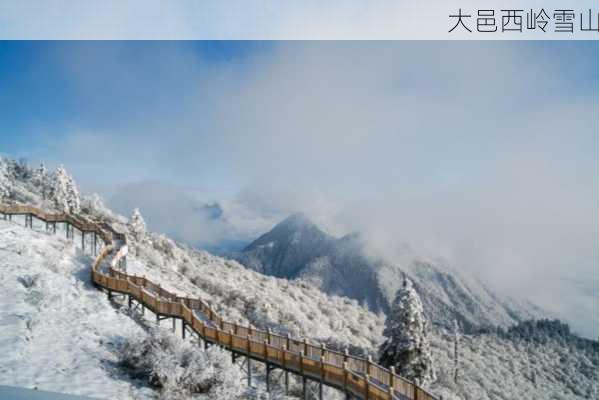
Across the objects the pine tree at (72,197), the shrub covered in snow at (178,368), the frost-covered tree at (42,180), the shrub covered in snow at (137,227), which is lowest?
the shrub covered in snow at (178,368)

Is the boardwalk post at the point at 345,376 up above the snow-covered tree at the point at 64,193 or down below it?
below

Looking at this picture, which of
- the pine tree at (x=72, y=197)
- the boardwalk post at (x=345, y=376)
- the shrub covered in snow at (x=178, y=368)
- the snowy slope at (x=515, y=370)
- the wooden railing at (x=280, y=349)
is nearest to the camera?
the shrub covered in snow at (x=178, y=368)

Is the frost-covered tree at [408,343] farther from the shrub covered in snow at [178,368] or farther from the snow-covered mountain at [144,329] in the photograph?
the shrub covered in snow at [178,368]

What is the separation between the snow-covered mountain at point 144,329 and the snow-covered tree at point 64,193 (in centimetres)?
186

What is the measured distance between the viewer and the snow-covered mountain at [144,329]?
19.4m

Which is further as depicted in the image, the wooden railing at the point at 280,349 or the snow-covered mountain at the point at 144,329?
the snow-covered mountain at the point at 144,329

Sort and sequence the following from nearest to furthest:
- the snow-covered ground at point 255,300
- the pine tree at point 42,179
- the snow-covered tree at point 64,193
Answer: the snow-covered ground at point 255,300 < the snow-covered tree at point 64,193 < the pine tree at point 42,179

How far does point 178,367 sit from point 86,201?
93862mm

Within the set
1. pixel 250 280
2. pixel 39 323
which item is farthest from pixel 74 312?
pixel 250 280

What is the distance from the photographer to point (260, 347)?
25.2 meters

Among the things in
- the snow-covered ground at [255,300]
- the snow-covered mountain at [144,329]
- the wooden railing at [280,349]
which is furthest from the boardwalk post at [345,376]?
the snow-covered ground at [255,300]

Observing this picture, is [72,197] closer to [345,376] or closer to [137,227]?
[137,227]

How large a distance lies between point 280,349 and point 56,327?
38.0ft

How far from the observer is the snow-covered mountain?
765 inches
